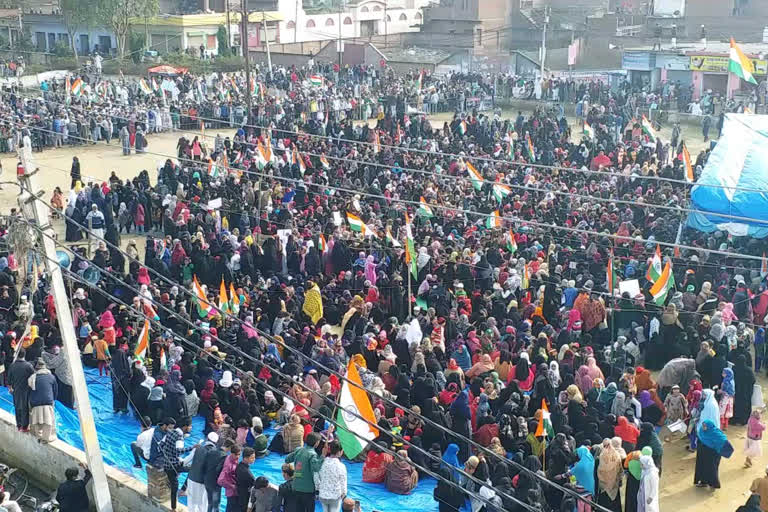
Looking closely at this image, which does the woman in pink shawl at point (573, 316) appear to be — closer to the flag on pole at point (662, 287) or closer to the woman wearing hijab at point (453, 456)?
the flag on pole at point (662, 287)

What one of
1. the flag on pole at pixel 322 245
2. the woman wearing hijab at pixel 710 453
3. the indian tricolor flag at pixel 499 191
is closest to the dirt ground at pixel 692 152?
the woman wearing hijab at pixel 710 453

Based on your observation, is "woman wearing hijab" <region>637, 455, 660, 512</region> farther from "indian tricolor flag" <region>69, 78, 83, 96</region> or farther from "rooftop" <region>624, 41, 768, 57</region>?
"rooftop" <region>624, 41, 768, 57</region>

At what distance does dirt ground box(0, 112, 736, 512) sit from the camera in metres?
10.8

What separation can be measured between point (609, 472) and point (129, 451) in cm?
529

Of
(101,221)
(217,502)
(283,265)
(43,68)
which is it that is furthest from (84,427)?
(43,68)

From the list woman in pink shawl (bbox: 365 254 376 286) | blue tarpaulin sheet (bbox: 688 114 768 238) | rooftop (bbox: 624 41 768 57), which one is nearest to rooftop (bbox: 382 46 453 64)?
rooftop (bbox: 624 41 768 57)

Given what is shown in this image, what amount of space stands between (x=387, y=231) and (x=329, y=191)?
3.66m

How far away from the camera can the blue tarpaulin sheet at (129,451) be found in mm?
10500

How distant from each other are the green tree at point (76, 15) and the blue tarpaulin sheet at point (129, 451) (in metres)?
33.8

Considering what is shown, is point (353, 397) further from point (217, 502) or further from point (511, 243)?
point (511, 243)

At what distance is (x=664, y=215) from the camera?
18.3 metres

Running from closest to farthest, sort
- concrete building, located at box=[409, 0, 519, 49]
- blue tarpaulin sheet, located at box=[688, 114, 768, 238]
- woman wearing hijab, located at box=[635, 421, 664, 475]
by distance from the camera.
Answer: woman wearing hijab, located at box=[635, 421, 664, 475]
blue tarpaulin sheet, located at box=[688, 114, 768, 238]
concrete building, located at box=[409, 0, 519, 49]

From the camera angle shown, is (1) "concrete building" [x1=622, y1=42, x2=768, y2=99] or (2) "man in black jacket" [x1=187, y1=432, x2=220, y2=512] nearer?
(2) "man in black jacket" [x1=187, y1=432, x2=220, y2=512]

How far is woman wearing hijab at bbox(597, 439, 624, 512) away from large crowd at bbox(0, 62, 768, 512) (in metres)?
0.02
